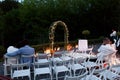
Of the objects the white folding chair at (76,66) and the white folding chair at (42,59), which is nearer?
the white folding chair at (76,66)

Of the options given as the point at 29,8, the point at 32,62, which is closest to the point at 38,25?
the point at 29,8

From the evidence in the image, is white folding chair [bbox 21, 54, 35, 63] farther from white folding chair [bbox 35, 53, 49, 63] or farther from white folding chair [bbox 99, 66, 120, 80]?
white folding chair [bbox 99, 66, 120, 80]

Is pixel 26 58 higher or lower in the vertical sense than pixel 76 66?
higher

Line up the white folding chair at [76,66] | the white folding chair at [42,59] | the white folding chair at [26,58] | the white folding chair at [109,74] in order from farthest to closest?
the white folding chair at [42,59]
the white folding chair at [26,58]
the white folding chair at [76,66]
the white folding chair at [109,74]

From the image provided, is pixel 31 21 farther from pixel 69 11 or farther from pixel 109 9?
pixel 109 9

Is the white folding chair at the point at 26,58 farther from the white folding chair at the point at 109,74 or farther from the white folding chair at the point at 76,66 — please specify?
the white folding chair at the point at 109,74

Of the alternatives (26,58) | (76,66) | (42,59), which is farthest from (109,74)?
(42,59)

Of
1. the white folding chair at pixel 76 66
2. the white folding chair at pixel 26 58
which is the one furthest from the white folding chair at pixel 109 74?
the white folding chair at pixel 26 58

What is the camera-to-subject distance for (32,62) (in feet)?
30.7

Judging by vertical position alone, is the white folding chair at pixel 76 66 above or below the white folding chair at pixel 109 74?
below

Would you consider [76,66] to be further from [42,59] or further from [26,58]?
[42,59]

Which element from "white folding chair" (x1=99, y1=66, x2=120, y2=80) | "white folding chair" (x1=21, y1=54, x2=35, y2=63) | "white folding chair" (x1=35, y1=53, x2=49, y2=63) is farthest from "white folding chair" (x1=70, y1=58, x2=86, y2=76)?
"white folding chair" (x1=99, y1=66, x2=120, y2=80)

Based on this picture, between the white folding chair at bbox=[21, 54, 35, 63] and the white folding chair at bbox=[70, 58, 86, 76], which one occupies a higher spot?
the white folding chair at bbox=[21, 54, 35, 63]

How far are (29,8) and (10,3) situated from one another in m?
7.02
